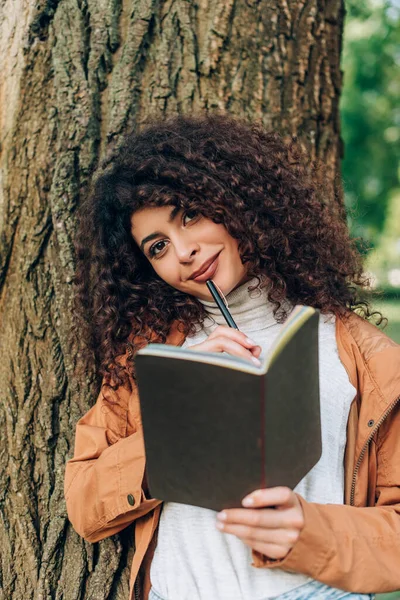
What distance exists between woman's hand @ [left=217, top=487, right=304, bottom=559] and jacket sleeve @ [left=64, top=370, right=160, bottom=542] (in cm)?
40

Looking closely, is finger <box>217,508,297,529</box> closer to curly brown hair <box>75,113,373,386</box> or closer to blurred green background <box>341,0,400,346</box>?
curly brown hair <box>75,113,373,386</box>

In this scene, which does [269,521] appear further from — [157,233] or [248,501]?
[157,233]

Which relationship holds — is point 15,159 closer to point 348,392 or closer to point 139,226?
point 139,226

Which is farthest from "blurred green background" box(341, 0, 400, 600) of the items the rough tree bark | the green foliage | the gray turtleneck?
the gray turtleneck

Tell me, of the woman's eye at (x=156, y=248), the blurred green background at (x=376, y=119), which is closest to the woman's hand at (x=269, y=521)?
the woman's eye at (x=156, y=248)

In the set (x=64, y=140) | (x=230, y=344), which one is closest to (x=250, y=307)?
(x=230, y=344)

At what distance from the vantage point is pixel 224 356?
1399 millimetres

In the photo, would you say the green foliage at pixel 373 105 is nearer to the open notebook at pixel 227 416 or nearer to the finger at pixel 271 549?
the open notebook at pixel 227 416

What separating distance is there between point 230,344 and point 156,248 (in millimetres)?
500

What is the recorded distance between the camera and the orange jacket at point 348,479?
Result: 1.69 m

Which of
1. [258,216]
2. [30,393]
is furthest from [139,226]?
[30,393]

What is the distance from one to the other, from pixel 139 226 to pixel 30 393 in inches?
28.4

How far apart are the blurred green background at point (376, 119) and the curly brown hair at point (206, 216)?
12583 millimetres

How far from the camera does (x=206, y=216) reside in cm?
204
